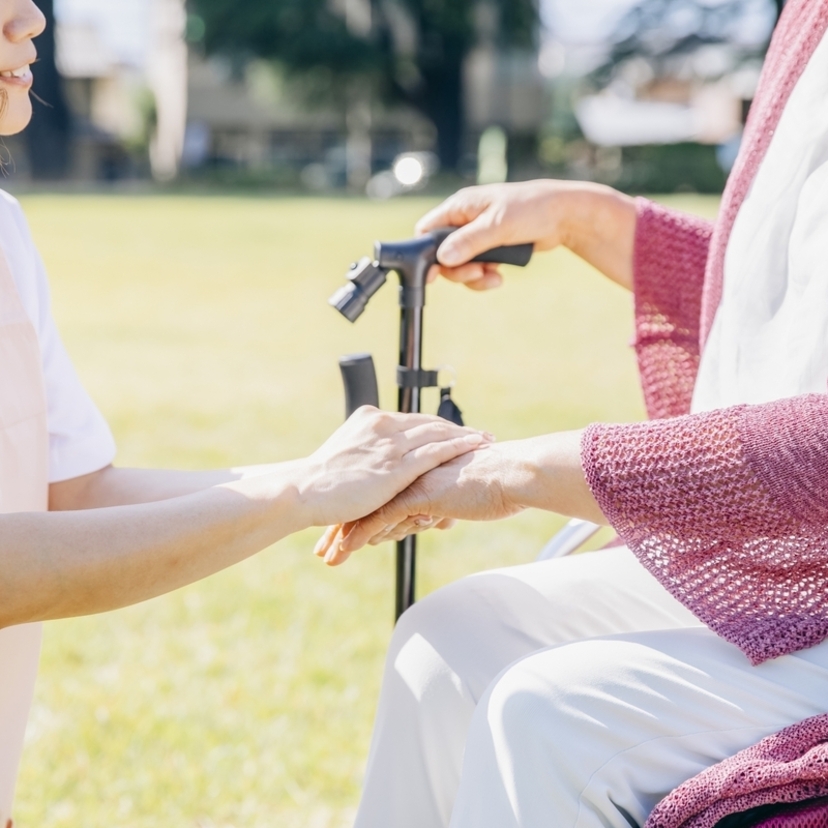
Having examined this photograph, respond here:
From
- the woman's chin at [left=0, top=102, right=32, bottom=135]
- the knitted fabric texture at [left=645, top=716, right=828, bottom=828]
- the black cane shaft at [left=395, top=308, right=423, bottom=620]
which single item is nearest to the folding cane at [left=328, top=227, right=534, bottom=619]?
the black cane shaft at [left=395, top=308, right=423, bottom=620]

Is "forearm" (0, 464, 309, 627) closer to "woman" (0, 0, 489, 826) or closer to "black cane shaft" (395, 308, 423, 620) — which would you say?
"woman" (0, 0, 489, 826)

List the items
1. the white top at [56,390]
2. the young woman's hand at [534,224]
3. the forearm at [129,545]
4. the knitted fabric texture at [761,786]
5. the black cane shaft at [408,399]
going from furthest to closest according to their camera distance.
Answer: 1. the young woman's hand at [534,224]
2. the black cane shaft at [408,399]
3. the white top at [56,390]
4. the forearm at [129,545]
5. the knitted fabric texture at [761,786]

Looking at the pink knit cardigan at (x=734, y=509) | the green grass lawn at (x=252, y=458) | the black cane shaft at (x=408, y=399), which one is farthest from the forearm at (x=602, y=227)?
the green grass lawn at (x=252, y=458)

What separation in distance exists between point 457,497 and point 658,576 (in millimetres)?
304

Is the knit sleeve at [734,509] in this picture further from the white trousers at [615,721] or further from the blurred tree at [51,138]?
the blurred tree at [51,138]

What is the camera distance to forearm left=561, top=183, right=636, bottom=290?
214cm

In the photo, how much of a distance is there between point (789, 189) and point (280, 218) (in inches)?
730

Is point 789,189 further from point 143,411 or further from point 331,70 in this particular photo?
point 331,70

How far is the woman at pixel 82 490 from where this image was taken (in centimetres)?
142

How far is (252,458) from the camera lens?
5738 mm

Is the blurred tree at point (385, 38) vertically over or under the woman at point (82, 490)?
under

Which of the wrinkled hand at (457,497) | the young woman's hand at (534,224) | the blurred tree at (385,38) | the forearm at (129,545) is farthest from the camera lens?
the blurred tree at (385,38)

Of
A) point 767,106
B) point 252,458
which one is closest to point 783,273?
point 767,106

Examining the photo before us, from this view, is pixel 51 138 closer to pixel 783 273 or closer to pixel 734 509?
pixel 783 273
